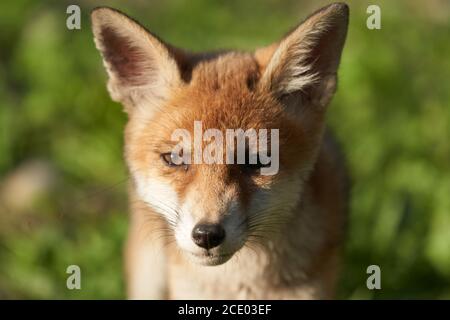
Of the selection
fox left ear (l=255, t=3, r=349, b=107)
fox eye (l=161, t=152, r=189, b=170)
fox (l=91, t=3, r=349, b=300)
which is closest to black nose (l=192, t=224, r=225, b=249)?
fox (l=91, t=3, r=349, b=300)

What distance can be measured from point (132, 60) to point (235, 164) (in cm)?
92

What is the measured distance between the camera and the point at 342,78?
294 inches

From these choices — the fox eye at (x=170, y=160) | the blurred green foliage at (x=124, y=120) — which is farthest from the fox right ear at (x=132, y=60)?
the blurred green foliage at (x=124, y=120)

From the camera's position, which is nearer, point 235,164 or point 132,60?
point 235,164

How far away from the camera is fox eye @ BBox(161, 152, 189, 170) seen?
4371mm

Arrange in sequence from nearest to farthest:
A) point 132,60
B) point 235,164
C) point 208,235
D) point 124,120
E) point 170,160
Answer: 1. point 208,235
2. point 235,164
3. point 170,160
4. point 132,60
5. point 124,120

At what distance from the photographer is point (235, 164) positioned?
4305mm

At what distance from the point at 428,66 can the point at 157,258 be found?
382 cm

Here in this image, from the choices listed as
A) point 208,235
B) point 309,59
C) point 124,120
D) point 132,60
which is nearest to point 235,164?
point 208,235

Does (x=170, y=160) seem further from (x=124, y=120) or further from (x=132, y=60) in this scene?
(x=124, y=120)

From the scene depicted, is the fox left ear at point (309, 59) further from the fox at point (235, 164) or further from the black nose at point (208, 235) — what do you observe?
the black nose at point (208, 235)

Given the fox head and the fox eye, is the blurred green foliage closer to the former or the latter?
the fox head

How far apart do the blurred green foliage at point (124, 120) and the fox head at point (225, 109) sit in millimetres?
1584
